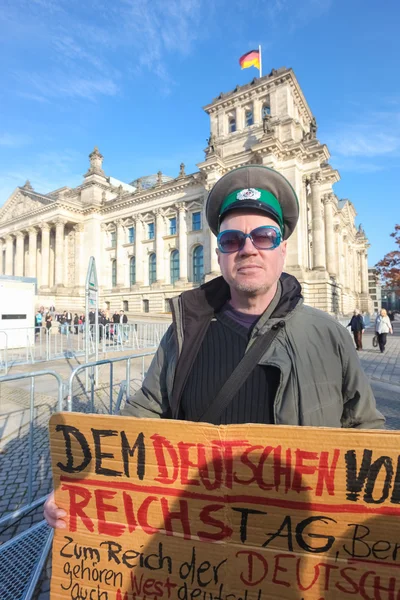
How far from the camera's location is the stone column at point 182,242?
3488 centimetres

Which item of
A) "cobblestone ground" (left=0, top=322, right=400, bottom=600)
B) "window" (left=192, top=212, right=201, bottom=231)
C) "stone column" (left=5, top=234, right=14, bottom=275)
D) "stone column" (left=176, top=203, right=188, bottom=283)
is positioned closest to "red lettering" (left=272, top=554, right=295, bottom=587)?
"cobblestone ground" (left=0, top=322, right=400, bottom=600)

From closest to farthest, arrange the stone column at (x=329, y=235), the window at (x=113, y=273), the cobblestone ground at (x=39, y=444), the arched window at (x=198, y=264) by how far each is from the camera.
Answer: the cobblestone ground at (x=39, y=444)
the stone column at (x=329, y=235)
the arched window at (x=198, y=264)
the window at (x=113, y=273)

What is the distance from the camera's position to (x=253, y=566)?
3.33ft

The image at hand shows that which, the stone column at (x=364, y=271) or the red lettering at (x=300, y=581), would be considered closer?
the red lettering at (x=300, y=581)

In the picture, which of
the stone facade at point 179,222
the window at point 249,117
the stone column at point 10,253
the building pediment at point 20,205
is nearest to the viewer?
the stone facade at point 179,222

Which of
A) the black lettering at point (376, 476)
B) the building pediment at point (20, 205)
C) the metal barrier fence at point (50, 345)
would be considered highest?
the building pediment at point (20, 205)

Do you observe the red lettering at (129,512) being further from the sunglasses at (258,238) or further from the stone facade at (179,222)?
the stone facade at (179,222)

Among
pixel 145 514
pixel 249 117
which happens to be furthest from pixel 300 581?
pixel 249 117

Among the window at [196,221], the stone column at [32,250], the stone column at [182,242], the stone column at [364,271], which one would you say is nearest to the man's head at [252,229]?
the stone column at [182,242]

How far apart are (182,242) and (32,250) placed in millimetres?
23455

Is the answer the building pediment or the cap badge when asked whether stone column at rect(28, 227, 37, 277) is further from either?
the cap badge

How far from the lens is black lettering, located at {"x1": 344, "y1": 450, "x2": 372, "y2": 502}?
1.00m

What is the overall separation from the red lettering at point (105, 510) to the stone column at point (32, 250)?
48.8m

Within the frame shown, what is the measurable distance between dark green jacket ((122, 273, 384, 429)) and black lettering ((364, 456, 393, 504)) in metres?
0.27
